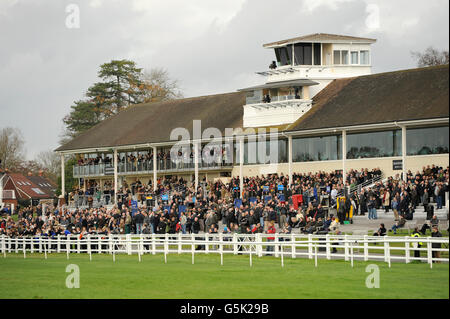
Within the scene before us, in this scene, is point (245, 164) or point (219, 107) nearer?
point (245, 164)

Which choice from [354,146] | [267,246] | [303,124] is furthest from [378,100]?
[267,246]

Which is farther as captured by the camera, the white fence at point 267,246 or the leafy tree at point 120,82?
the leafy tree at point 120,82

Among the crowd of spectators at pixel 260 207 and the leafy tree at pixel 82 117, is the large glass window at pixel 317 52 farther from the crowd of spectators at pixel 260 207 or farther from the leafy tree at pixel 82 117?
the leafy tree at pixel 82 117

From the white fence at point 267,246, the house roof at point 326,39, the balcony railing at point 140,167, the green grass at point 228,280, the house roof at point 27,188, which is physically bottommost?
the green grass at point 228,280

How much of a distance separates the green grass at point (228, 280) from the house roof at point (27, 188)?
2457 inches

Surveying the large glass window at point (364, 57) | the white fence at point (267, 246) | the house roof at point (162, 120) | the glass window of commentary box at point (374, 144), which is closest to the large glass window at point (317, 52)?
the large glass window at point (364, 57)

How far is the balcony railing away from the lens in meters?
56.5

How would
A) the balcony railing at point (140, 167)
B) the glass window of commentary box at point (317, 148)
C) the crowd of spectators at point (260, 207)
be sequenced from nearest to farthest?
the crowd of spectators at point (260, 207)
the glass window of commentary box at point (317, 148)
the balcony railing at point (140, 167)

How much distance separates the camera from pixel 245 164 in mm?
54500

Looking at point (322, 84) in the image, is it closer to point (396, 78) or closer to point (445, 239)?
point (396, 78)

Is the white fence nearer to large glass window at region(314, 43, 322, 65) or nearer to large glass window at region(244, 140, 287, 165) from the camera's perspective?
large glass window at region(244, 140, 287, 165)

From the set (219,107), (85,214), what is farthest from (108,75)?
(85,214)

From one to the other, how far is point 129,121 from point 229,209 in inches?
1235

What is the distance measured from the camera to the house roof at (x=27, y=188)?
90375 millimetres
